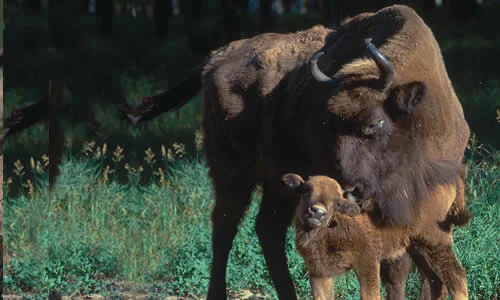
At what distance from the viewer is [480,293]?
7.95 m

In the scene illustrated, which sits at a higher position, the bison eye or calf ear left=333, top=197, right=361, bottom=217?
the bison eye

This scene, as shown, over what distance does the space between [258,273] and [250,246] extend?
0.34 meters

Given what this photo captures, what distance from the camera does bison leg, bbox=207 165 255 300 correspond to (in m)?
8.04

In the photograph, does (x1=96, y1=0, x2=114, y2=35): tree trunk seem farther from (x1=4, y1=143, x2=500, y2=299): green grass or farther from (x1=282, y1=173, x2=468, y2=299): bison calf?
(x1=282, y1=173, x2=468, y2=299): bison calf

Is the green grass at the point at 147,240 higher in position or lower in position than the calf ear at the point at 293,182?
lower

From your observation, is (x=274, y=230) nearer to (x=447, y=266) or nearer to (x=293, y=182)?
(x=447, y=266)

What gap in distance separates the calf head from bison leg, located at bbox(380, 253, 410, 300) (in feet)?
3.92

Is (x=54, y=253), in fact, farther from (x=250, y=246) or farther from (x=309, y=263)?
(x=309, y=263)

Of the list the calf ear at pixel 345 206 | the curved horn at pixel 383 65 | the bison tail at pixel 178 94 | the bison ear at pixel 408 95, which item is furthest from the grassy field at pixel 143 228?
the calf ear at pixel 345 206

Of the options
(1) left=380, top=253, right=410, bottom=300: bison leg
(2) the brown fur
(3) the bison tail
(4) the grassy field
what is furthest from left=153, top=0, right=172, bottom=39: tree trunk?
(1) left=380, top=253, right=410, bottom=300: bison leg

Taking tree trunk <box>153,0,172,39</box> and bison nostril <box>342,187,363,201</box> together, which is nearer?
bison nostril <box>342,187,363,201</box>

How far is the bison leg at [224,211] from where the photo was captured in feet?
26.4

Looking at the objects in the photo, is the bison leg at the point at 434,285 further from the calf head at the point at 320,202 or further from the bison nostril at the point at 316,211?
the bison nostril at the point at 316,211

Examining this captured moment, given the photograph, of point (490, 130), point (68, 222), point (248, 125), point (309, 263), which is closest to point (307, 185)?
point (309, 263)
